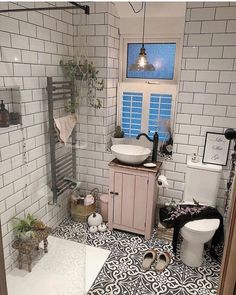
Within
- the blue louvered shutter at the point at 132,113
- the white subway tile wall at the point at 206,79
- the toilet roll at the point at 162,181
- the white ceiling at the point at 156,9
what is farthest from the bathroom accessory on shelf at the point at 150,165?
the white ceiling at the point at 156,9

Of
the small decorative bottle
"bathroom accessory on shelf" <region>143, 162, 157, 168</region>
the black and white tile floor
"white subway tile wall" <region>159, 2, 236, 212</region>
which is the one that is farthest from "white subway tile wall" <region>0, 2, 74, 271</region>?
"white subway tile wall" <region>159, 2, 236, 212</region>

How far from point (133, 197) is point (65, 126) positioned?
1.06m

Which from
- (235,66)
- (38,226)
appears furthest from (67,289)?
(235,66)

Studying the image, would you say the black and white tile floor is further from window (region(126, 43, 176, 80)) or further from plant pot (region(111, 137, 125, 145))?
window (region(126, 43, 176, 80))

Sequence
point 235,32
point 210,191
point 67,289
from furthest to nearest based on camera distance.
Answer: point 210,191 < point 235,32 < point 67,289

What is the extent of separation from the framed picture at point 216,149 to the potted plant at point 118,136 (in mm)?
997

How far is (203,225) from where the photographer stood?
7.79 feet

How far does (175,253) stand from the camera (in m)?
2.66

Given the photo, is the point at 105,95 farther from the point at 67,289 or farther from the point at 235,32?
the point at 67,289

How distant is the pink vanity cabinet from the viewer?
8.93ft

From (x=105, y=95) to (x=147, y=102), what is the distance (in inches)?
21.0

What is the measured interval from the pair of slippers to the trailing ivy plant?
168 centimetres

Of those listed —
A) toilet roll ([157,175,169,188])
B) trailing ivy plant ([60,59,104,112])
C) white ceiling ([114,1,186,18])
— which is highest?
white ceiling ([114,1,186,18])

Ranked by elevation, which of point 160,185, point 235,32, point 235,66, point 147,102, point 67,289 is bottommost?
point 67,289
